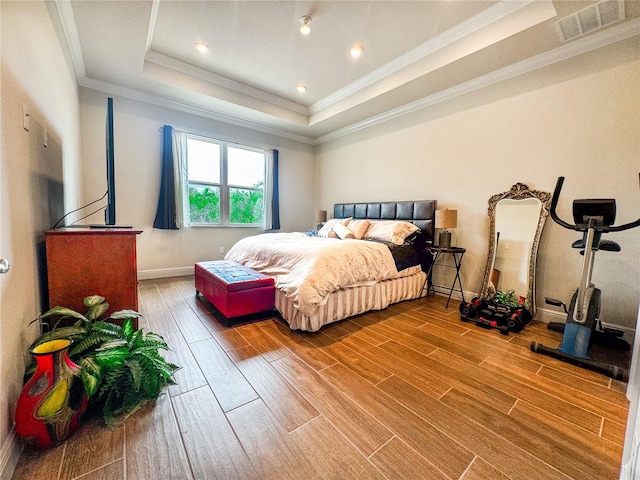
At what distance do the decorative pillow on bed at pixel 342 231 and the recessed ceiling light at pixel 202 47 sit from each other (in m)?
2.78

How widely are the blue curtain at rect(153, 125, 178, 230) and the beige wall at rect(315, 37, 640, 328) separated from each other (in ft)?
11.9

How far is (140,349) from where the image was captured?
140 centimetres

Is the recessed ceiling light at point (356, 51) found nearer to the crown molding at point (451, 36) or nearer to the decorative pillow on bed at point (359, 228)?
the crown molding at point (451, 36)

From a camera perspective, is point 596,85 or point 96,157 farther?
point 96,157

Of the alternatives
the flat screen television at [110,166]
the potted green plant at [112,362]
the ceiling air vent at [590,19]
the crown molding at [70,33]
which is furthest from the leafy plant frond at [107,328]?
the ceiling air vent at [590,19]

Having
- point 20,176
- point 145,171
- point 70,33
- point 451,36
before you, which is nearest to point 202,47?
point 70,33

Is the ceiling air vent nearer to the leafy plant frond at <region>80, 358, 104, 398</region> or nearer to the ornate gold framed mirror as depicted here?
the ornate gold framed mirror

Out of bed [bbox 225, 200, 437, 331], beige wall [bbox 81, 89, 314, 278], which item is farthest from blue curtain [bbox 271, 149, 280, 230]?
bed [bbox 225, 200, 437, 331]

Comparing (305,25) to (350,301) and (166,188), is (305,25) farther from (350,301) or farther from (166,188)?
(166,188)

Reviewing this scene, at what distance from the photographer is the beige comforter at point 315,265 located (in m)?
2.21

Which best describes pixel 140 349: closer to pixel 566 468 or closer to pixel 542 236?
pixel 566 468

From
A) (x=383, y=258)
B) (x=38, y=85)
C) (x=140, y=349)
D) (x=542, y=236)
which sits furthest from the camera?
(x=383, y=258)

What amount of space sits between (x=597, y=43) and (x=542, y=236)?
182 centimetres

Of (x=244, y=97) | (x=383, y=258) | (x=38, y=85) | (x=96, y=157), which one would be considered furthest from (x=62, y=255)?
(x=244, y=97)
